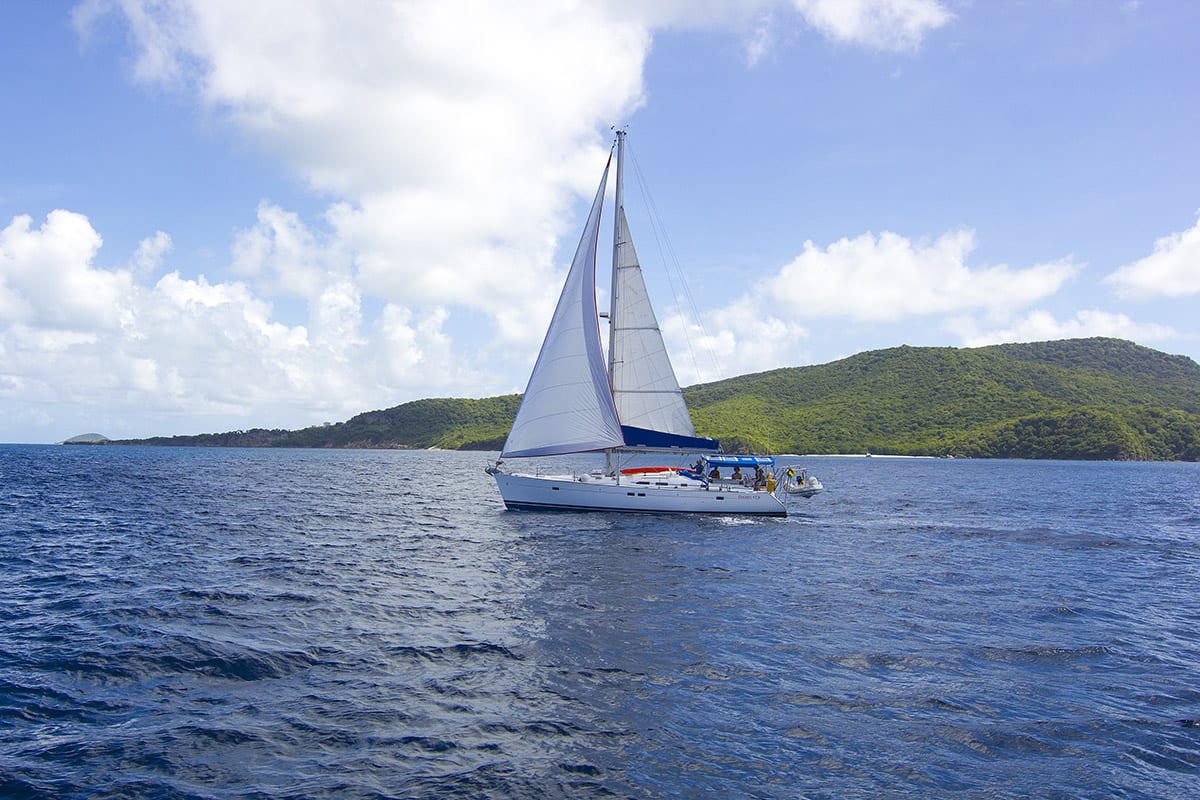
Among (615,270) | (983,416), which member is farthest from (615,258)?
(983,416)

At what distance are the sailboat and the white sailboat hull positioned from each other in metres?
0.06

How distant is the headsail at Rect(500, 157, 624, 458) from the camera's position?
123 ft

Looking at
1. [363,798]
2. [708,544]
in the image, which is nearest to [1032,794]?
[363,798]

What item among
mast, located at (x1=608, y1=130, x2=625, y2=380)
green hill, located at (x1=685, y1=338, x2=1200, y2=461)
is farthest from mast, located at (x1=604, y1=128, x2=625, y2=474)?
green hill, located at (x1=685, y1=338, x2=1200, y2=461)

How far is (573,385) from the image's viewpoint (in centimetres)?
3753

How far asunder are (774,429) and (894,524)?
136 m

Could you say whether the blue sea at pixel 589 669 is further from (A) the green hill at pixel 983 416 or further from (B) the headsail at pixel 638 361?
(A) the green hill at pixel 983 416

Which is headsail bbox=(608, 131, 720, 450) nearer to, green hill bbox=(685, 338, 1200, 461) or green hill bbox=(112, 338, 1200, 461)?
green hill bbox=(685, 338, 1200, 461)

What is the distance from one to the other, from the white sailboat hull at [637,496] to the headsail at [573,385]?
204 cm

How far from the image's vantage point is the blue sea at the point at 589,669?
9672mm

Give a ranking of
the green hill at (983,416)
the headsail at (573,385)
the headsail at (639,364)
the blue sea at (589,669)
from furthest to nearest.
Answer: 1. the green hill at (983,416)
2. the headsail at (639,364)
3. the headsail at (573,385)
4. the blue sea at (589,669)

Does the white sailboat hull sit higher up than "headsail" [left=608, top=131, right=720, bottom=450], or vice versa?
"headsail" [left=608, top=131, right=720, bottom=450]

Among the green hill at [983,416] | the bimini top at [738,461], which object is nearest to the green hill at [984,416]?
the green hill at [983,416]

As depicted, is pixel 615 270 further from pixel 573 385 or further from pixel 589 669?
pixel 589 669
